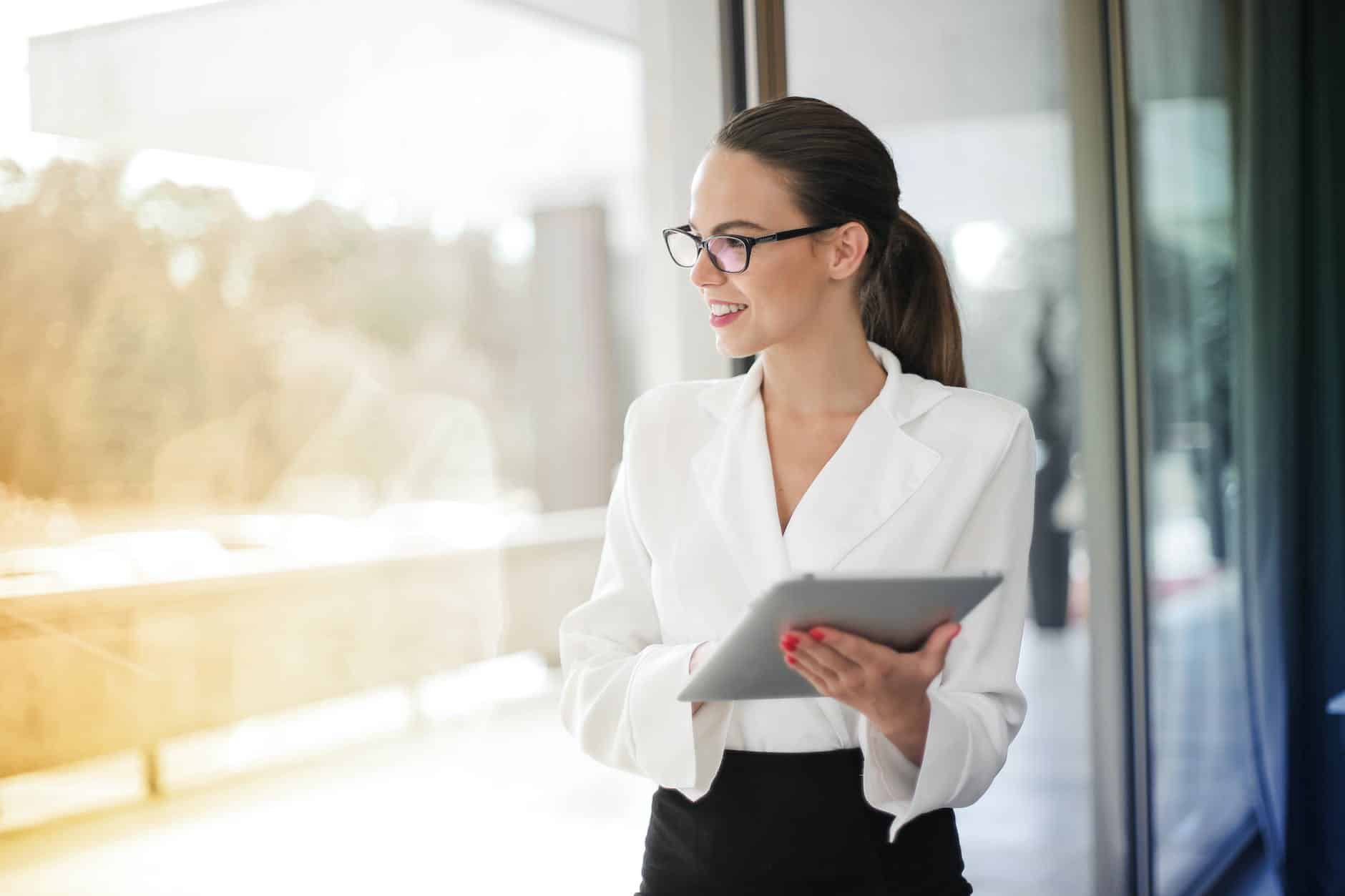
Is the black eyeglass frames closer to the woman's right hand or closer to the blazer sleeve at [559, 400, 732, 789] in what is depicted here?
the blazer sleeve at [559, 400, 732, 789]

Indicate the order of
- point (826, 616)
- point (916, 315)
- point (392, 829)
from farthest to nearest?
point (392, 829) → point (916, 315) → point (826, 616)

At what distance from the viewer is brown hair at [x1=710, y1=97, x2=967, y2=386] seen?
1.39m

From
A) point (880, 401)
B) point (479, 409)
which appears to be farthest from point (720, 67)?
point (880, 401)

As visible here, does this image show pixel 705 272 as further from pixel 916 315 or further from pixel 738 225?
pixel 916 315

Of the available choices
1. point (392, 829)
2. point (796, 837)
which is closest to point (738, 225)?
point (796, 837)

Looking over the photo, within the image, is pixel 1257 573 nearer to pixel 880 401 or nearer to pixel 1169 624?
pixel 1169 624

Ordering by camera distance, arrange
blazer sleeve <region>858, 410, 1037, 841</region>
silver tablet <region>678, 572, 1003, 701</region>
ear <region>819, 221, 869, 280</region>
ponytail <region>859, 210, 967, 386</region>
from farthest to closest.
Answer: ponytail <region>859, 210, 967, 386</region>, ear <region>819, 221, 869, 280</region>, blazer sleeve <region>858, 410, 1037, 841</region>, silver tablet <region>678, 572, 1003, 701</region>

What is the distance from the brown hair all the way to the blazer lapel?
14 cm

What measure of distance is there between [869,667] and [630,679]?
338mm

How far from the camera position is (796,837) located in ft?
4.40

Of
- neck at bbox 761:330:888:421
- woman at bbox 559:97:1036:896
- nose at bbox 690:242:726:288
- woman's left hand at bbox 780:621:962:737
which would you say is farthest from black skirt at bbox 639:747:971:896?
nose at bbox 690:242:726:288

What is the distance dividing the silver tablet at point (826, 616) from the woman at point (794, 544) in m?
0.15

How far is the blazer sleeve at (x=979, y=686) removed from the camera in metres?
1.29

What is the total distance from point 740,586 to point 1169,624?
2349mm
